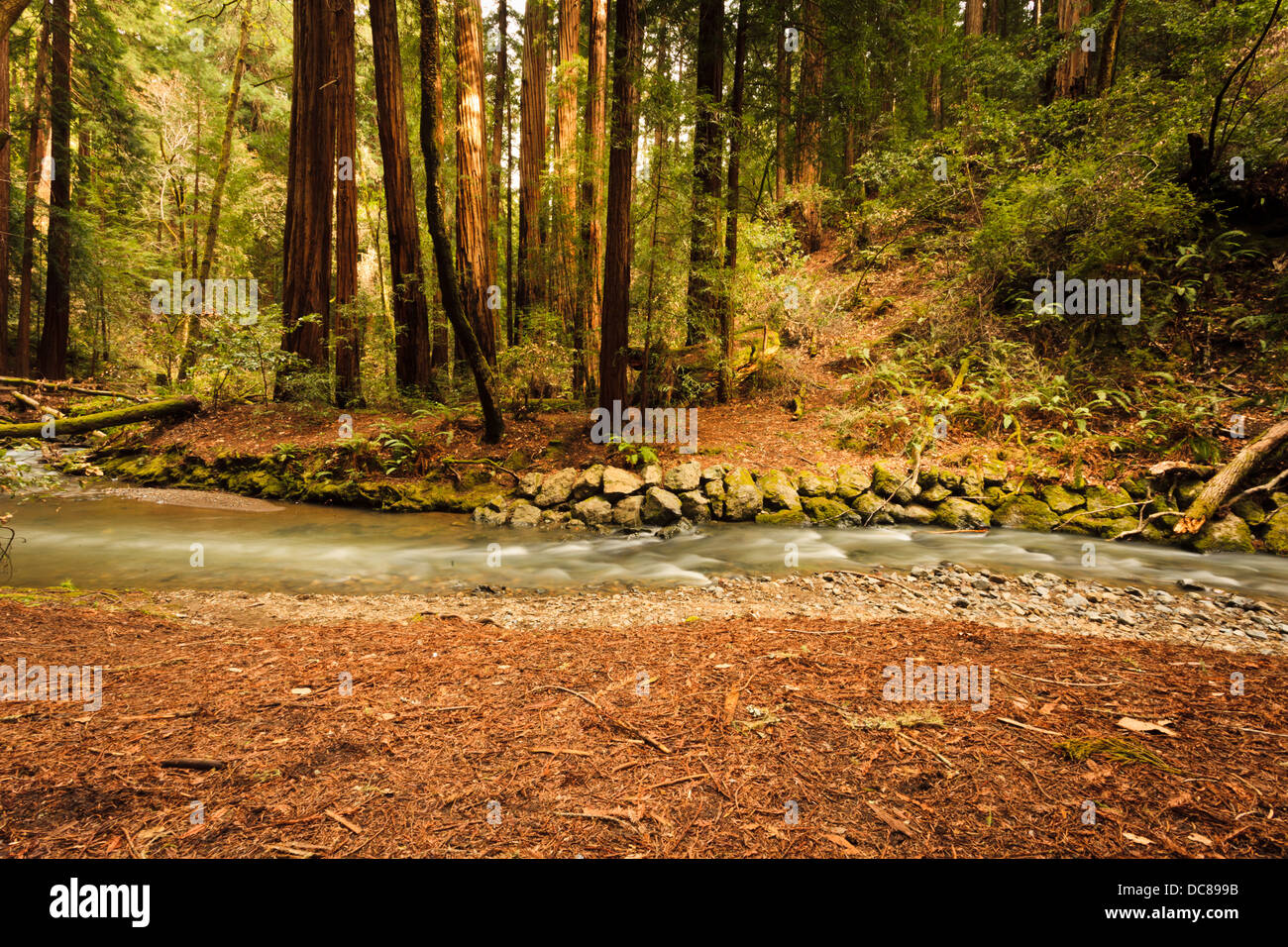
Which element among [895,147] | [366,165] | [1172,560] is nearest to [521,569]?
[1172,560]

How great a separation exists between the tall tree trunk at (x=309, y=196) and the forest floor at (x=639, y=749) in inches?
373

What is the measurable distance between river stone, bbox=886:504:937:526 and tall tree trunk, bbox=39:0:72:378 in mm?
23043

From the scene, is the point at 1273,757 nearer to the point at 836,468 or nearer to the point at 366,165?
the point at 836,468

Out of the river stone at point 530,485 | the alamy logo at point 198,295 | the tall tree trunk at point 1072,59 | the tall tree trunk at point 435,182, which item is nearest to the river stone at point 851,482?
the river stone at point 530,485

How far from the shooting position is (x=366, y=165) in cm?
1812

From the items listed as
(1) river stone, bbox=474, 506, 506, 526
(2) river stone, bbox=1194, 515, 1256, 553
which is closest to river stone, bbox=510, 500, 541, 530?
(1) river stone, bbox=474, 506, 506, 526

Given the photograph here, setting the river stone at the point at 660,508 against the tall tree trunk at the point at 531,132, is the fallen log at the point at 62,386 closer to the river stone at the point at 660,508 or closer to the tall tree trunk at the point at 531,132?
the tall tree trunk at the point at 531,132

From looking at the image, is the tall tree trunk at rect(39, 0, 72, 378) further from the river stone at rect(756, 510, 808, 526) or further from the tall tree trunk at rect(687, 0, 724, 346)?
the river stone at rect(756, 510, 808, 526)

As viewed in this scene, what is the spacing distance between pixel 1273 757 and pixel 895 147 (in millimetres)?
14996

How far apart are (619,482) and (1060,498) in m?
6.20

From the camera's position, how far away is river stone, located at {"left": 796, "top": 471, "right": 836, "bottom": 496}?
26.8 ft

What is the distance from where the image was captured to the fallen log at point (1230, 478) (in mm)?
6371

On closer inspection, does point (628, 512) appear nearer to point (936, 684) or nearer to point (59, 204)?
point (936, 684)
